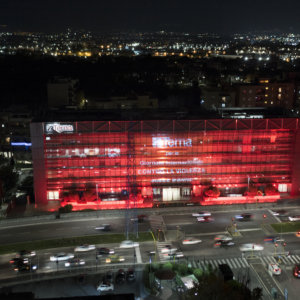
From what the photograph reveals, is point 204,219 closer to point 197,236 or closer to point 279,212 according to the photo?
point 197,236

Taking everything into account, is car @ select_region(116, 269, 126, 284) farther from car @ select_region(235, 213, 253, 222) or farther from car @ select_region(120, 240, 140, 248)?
car @ select_region(235, 213, 253, 222)

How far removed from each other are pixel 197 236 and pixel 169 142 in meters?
11.2

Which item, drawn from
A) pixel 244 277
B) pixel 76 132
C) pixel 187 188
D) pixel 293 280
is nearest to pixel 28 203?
pixel 76 132

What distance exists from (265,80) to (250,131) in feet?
134

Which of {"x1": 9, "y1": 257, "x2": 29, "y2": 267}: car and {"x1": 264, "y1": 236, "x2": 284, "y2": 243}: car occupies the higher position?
{"x1": 9, "y1": 257, "x2": 29, "y2": 267}: car

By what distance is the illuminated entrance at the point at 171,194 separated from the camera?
4184 cm

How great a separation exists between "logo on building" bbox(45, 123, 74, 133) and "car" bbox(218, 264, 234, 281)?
68.8ft

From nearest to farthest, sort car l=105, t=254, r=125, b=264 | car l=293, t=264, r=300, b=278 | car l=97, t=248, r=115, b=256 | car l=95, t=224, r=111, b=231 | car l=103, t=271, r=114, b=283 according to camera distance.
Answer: car l=103, t=271, r=114, b=283, car l=293, t=264, r=300, b=278, car l=105, t=254, r=125, b=264, car l=97, t=248, r=115, b=256, car l=95, t=224, r=111, b=231

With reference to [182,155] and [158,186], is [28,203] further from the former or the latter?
[182,155]

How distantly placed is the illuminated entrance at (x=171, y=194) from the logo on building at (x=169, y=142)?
492 centimetres

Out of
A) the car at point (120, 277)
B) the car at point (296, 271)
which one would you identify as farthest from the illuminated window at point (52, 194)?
the car at point (296, 271)

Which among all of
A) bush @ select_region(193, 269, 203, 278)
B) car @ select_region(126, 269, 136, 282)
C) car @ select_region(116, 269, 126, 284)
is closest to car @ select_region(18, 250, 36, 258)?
car @ select_region(116, 269, 126, 284)

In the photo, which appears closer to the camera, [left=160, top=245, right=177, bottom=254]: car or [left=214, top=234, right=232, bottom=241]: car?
[left=160, top=245, right=177, bottom=254]: car

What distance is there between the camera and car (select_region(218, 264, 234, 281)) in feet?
86.6
